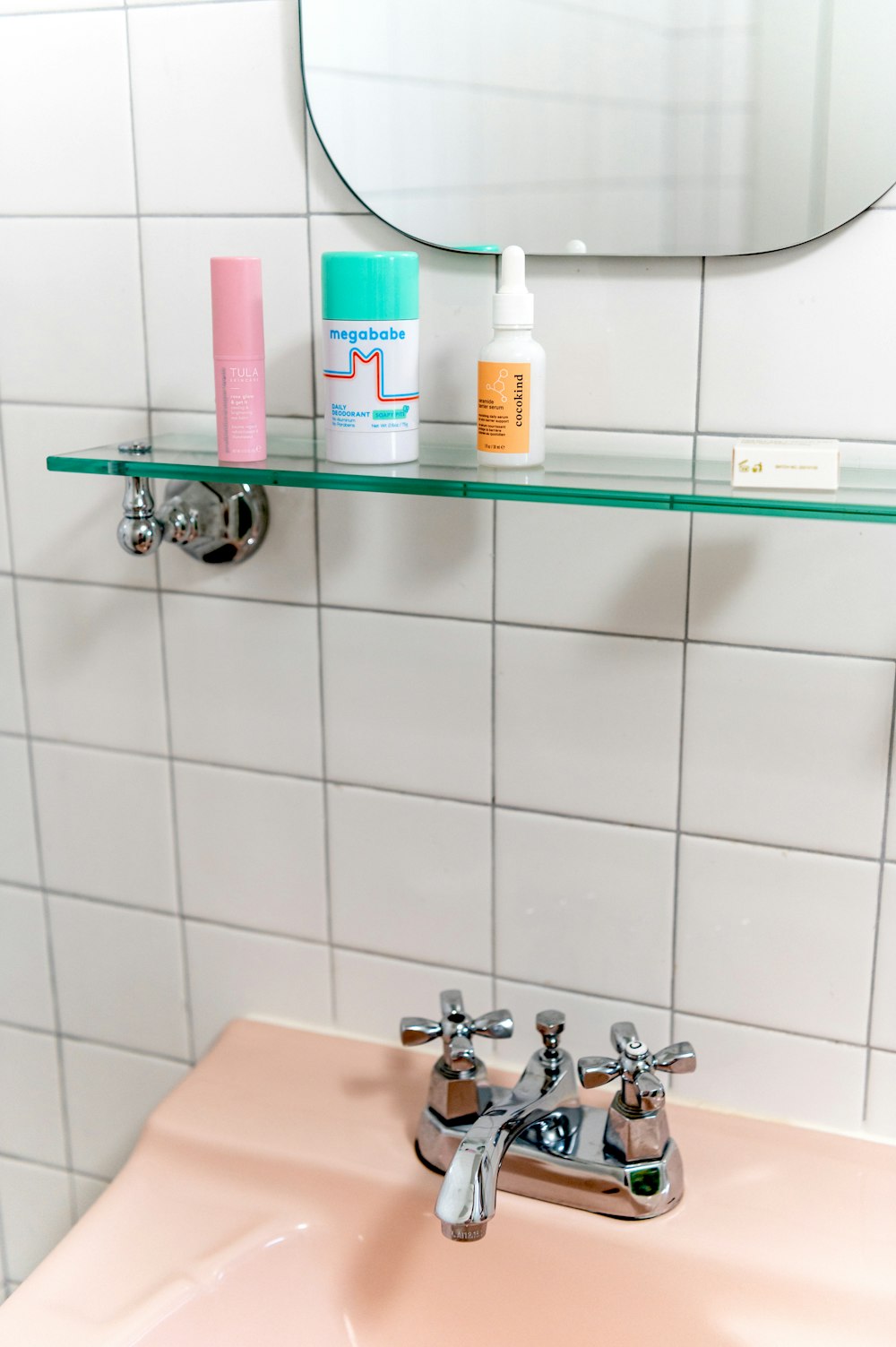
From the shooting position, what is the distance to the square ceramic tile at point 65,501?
106 cm

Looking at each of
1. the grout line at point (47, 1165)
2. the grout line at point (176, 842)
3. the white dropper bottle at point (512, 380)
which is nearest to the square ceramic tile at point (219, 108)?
the white dropper bottle at point (512, 380)

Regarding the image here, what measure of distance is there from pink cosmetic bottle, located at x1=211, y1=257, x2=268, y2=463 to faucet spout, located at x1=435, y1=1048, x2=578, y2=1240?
1.59ft

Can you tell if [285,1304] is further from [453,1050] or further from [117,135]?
[117,135]

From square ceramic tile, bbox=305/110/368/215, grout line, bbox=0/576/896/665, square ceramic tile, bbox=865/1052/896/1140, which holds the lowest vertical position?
square ceramic tile, bbox=865/1052/896/1140

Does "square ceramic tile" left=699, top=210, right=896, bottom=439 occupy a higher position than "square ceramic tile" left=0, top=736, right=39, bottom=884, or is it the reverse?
"square ceramic tile" left=699, top=210, right=896, bottom=439

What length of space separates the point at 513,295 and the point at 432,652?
0.98 ft

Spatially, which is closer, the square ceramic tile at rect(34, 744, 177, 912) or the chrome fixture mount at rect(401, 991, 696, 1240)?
the chrome fixture mount at rect(401, 991, 696, 1240)

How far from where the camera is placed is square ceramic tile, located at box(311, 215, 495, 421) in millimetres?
906

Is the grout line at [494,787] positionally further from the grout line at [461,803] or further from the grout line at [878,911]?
the grout line at [878,911]

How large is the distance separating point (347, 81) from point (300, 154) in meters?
0.06

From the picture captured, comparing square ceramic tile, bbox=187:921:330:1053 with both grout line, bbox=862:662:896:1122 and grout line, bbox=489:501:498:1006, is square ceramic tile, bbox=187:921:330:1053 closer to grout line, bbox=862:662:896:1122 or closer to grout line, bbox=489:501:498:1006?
grout line, bbox=489:501:498:1006

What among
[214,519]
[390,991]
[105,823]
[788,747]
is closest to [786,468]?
[788,747]

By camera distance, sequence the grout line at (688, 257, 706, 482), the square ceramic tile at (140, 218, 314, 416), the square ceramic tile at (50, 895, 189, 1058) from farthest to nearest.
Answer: the square ceramic tile at (50, 895, 189, 1058) < the square ceramic tile at (140, 218, 314, 416) < the grout line at (688, 257, 706, 482)

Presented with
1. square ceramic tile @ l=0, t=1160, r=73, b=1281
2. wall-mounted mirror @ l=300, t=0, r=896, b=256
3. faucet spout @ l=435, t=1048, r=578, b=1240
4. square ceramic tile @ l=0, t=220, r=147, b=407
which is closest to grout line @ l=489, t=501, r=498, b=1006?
faucet spout @ l=435, t=1048, r=578, b=1240
